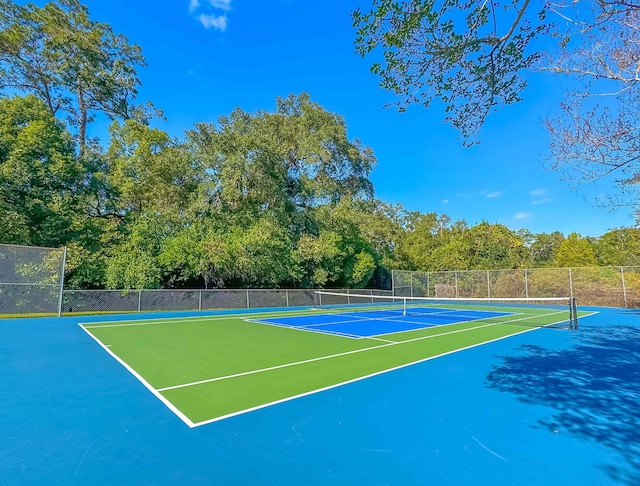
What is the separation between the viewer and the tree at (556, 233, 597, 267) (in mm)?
34397

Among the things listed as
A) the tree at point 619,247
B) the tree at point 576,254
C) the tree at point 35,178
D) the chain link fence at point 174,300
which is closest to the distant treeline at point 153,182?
the tree at point 35,178

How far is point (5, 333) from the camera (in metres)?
8.82

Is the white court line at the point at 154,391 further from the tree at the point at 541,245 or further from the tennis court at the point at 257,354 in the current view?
the tree at the point at 541,245

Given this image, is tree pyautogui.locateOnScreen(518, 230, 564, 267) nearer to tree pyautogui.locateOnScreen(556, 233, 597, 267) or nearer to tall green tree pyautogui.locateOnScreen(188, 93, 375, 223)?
tree pyautogui.locateOnScreen(556, 233, 597, 267)

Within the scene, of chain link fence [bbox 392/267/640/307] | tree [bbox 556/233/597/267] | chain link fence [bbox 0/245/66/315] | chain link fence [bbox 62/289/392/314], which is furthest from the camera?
tree [bbox 556/233/597/267]

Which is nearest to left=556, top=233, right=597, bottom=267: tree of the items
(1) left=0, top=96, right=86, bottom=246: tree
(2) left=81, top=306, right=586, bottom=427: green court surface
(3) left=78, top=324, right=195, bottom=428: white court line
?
(2) left=81, top=306, right=586, bottom=427: green court surface

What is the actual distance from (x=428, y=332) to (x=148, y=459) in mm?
8685

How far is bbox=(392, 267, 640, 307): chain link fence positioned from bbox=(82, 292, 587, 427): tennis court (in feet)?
41.9

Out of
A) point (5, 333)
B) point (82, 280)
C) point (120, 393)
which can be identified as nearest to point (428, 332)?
point (120, 393)

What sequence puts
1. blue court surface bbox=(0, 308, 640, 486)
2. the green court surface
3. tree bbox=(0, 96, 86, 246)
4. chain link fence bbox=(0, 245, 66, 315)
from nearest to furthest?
blue court surface bbox=(0, 308, 640, 486), the green court surface, chain link fence bbox=(0, 245, 66, 315), tree bbox=(0, 96, 86, 246)

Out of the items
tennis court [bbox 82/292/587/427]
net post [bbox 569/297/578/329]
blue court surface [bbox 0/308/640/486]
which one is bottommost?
tennis court [bbox 82/292/587/427]

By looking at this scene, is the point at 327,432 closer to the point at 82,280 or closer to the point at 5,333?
the point at 5,333

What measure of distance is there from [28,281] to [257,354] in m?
10.8

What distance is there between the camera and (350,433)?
337 centimetres
